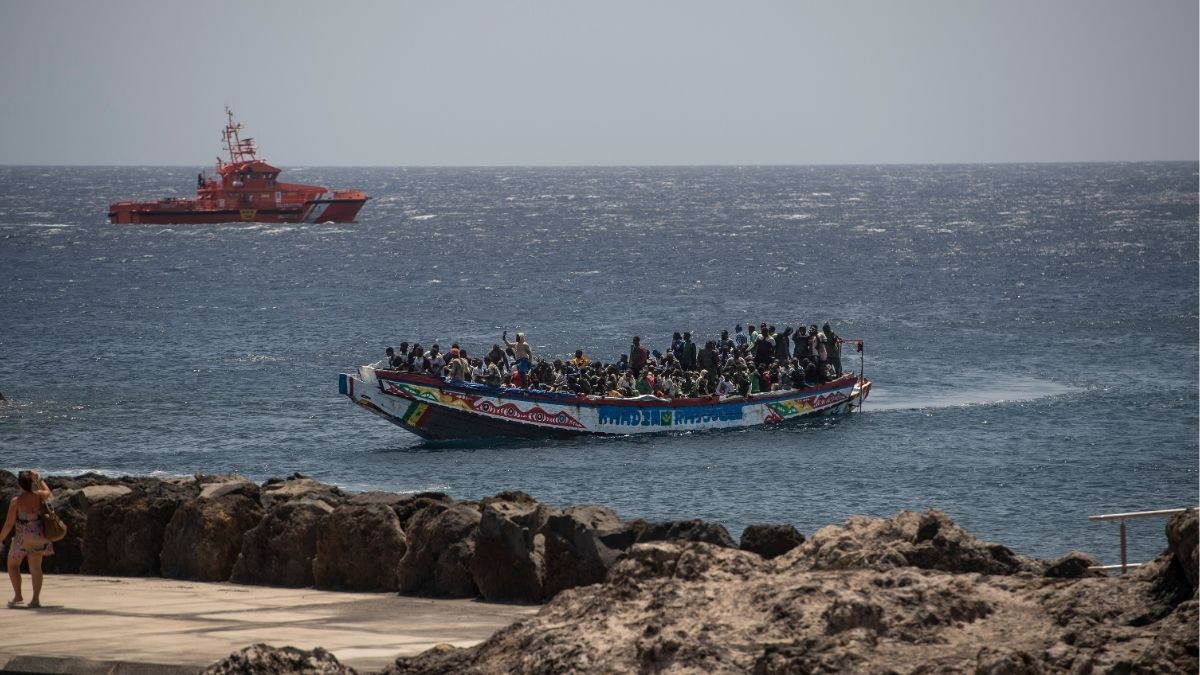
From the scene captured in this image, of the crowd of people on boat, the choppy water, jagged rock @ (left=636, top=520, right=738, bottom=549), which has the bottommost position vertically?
the choppy water

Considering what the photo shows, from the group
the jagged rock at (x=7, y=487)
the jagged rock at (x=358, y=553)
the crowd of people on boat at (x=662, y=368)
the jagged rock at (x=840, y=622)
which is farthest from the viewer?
the crowd of people on boat at (x=662, y=368)

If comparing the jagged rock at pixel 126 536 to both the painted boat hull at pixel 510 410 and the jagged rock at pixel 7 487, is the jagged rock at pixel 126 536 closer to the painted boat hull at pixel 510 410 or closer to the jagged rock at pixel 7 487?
the jagged rock at pixel 7 487

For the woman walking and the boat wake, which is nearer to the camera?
the woman walking

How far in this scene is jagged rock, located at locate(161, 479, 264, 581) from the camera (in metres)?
15.5

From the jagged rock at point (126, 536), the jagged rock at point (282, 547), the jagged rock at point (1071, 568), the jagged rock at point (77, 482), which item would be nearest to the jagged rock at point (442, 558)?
the jagged rock at point (282, 547)

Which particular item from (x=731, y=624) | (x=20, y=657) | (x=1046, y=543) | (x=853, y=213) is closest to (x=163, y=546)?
(x=20, y=657)

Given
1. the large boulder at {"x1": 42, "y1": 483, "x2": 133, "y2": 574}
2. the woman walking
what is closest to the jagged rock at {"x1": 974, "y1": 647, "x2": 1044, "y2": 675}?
the woman walking

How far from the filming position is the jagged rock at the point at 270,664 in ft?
29.5

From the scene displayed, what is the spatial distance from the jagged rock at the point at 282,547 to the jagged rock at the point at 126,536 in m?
1.18

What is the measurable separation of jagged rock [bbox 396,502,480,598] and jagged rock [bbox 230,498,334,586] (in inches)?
41.1

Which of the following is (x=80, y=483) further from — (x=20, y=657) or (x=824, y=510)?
(x=824, y=510)

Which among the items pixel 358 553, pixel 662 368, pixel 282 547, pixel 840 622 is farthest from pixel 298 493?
pixel 662 368

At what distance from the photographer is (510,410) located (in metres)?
35.1

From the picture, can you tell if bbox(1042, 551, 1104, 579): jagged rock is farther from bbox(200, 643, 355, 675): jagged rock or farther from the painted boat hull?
the painted boat hull
